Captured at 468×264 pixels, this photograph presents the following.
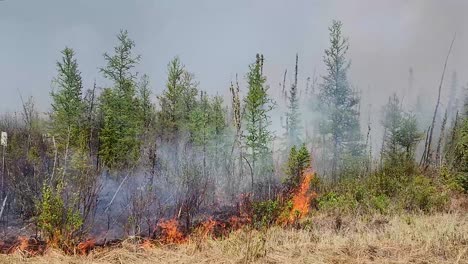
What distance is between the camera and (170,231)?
32.4 feet

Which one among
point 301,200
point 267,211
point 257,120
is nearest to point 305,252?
point 267,211

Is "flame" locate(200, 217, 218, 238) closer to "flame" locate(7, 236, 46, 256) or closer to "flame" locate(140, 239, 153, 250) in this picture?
"flame" locate(140, 239, 153, 250)

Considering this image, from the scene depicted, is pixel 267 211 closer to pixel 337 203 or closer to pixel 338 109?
pixel 337 203

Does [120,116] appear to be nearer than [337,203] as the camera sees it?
No

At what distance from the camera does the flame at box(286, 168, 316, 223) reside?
12089 mm

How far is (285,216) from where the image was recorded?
11.7 metres

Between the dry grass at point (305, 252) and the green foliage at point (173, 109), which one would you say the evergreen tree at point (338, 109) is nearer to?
the green foliage at point (173, 109)

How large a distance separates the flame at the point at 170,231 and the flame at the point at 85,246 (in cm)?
172

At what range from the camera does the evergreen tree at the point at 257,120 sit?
26.1 metres

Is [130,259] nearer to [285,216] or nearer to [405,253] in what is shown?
→ [405,253]

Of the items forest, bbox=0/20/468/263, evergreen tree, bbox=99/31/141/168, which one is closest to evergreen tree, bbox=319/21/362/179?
forest, bbox=0/20/468/263

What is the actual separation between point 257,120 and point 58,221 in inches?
784

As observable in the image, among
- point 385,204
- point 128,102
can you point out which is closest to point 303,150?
point 385,204

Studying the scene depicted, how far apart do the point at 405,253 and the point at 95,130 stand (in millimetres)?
22573
